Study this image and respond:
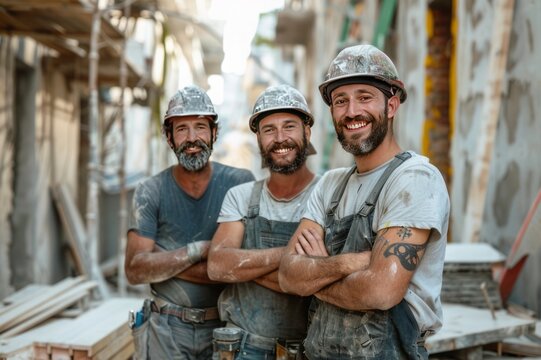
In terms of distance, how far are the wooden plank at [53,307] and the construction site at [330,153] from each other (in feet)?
0.05

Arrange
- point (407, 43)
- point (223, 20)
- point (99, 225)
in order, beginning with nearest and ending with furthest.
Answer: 1. point (407, 43)
2. point (99, 225)
3. point (223, 20)

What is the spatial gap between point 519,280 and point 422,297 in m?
2.68

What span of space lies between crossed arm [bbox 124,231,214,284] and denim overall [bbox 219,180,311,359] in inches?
14.1

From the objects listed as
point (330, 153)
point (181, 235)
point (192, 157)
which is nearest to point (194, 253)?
point (181, 235)

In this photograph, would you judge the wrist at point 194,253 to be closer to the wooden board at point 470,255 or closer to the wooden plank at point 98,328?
the wooden plank at point 98,328

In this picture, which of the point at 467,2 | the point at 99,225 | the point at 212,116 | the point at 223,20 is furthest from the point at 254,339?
the point at 223,20

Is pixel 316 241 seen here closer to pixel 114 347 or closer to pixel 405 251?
pixel 405 251

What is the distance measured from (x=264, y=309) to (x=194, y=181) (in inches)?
42.6

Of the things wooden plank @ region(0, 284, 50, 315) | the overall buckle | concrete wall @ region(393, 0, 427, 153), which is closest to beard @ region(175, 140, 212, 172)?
the overall buckle

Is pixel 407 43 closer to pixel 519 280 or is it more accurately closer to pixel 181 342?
pixel 519 280

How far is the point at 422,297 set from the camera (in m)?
2.52

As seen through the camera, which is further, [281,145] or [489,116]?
[489,116]

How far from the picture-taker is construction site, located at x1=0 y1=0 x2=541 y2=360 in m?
4.37

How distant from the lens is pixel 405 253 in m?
2.41
